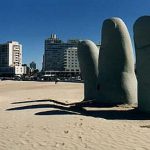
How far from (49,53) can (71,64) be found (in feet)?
126

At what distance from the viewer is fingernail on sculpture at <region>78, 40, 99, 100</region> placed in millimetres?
20500

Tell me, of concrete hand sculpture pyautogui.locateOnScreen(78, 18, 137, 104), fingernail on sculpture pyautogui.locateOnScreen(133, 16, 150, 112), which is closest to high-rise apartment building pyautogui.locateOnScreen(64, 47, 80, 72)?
concrete hand sculpture pyautogui.locateOnScreen(78, 18, 137, 104)

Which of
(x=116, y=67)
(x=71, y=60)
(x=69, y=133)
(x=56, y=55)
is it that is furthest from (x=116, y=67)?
(x=56, y=55)

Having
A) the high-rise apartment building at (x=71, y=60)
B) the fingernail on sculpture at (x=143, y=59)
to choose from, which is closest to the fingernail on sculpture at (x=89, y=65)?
the fingernail on sculpture at (x=143, y=59)

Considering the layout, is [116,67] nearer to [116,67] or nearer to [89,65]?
[116,67]

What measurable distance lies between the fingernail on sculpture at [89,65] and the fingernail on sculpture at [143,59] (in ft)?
19.7

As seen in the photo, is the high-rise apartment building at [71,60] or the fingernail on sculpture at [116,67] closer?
the fingernail on sculpture at [116,67]

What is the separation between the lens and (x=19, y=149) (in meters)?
7.46

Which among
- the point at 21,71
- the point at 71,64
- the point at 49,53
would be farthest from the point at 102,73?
the point at 49,53

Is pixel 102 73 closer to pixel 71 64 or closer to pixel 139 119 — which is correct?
pixel 139 119

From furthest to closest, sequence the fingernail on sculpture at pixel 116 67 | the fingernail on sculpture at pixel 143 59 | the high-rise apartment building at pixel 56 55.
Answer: the high-rise apartment building at pixel 56 55 < the fingernail on sculpture at pixel 116 67 < the fingernail on sculpture at pixel 143 59

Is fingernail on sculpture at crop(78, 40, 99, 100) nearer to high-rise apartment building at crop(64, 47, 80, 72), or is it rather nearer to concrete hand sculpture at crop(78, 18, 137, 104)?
concrete hand sculpture at crop(78, 18, 137, 104)

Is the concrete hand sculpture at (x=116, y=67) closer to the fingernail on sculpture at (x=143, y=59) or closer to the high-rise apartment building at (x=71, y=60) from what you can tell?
the fingernail on sculpture at (x=143, y=59)

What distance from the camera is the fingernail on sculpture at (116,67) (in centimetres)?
1725
